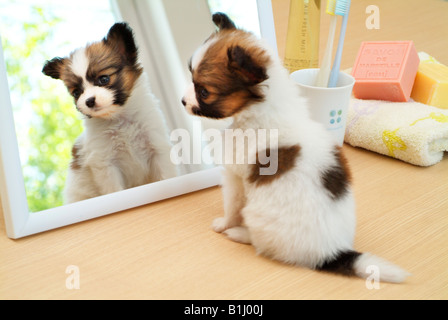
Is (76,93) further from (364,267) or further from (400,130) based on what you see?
(400,130)

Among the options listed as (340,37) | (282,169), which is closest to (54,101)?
(282,169)

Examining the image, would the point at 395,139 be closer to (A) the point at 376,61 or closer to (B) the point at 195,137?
(A) the point at 376,61

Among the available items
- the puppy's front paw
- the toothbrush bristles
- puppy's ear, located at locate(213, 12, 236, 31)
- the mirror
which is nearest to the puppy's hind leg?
the puppy's front paw

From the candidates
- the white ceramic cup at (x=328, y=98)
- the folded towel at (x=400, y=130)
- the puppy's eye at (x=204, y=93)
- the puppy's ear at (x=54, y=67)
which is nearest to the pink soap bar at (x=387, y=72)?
the folded towel at (x=400, y=130)

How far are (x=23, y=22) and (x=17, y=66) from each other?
0.24 feet

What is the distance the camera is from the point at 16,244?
2.32 feet

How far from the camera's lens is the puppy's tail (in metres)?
0.61

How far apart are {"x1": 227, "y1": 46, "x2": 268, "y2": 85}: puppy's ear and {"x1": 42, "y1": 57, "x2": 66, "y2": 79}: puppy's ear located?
288 mm

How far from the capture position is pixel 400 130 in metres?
0.92

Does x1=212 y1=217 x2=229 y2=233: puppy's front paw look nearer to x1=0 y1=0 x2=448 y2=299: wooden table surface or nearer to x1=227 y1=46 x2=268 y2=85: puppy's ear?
x1=0 y1=0 x2=448 y2=299: wooden table surface

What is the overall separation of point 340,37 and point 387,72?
0.66 feet

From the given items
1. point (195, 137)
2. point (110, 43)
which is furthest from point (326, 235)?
point (110, 43)

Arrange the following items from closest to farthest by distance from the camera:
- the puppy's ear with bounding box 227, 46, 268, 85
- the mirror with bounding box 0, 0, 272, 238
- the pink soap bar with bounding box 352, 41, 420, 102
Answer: the puppy's ear with bounding box 227, 46, 268, 85
the mirror with bounding box 0, 0, 272, 238
the pink soap bar with bounding box 352, 41, 420, 102

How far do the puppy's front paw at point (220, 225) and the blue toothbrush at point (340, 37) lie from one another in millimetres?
344
